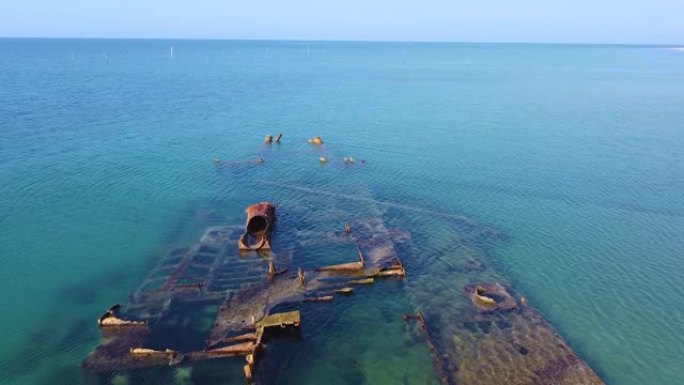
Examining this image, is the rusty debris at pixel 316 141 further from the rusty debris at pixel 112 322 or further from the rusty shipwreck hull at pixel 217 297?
the rusty debris at pixel 112 322

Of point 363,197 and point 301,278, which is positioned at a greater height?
point 363,197

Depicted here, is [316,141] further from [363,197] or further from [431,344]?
[431,344]

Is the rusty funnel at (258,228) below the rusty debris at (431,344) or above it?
above

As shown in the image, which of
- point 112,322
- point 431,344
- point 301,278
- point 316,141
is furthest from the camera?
point 316,141

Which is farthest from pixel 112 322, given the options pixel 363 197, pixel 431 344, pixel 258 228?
pixel 363 197

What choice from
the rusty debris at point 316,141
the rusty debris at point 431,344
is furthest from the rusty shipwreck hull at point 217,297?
the rusty debris at point 316,141
